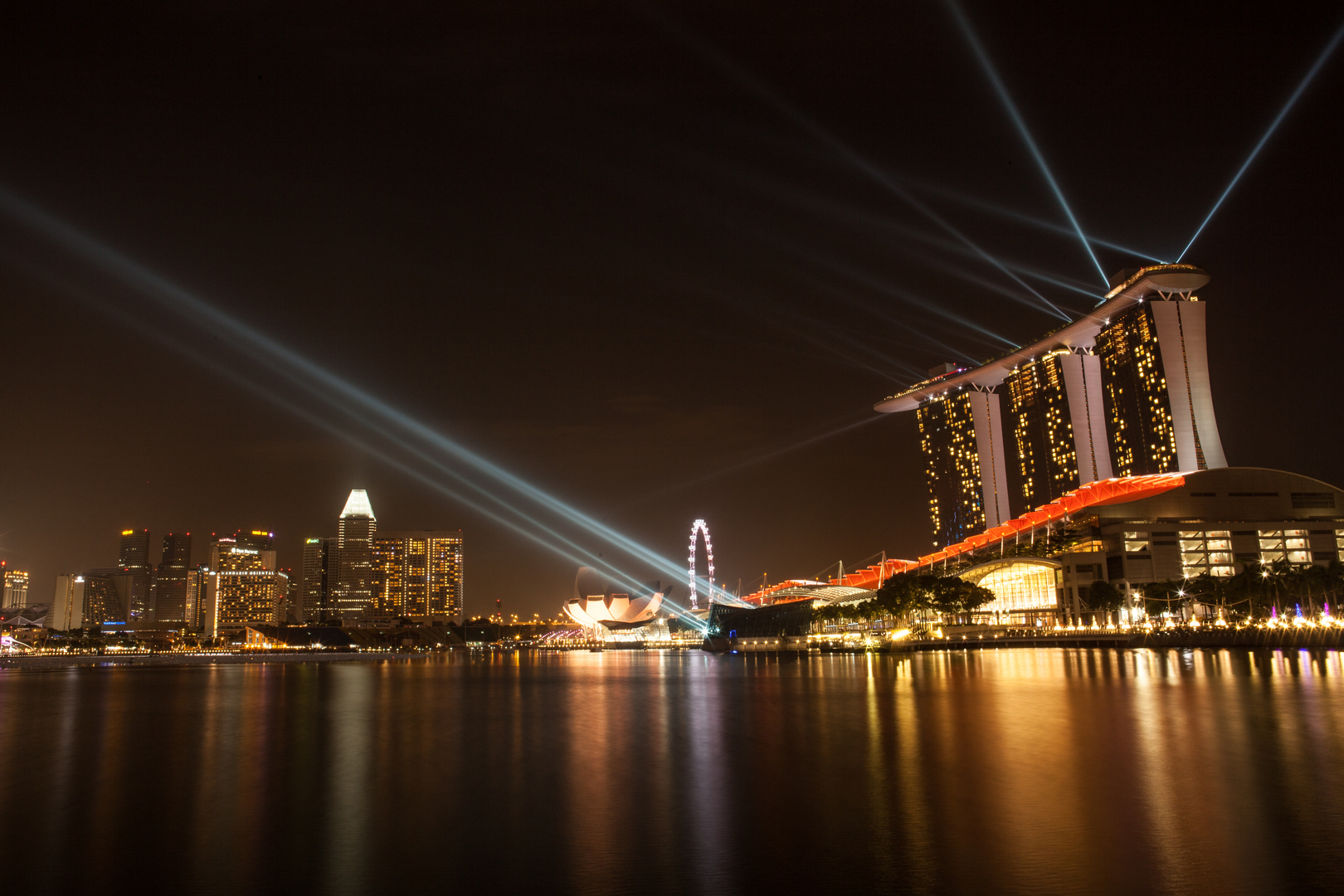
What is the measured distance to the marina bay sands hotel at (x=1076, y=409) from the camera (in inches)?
4272

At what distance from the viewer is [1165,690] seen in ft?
103

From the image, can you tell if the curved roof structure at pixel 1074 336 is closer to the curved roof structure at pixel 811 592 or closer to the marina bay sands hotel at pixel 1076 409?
the marina bay sands hotel at pixel 1076 409

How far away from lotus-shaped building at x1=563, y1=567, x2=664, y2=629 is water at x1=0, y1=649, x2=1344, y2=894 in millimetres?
130044

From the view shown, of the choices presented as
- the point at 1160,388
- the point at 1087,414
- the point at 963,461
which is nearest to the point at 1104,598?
the point at 1160,388

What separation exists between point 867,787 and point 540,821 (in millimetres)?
5412

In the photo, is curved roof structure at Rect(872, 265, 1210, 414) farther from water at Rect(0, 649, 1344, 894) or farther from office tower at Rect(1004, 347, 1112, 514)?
water at Rect(0, 649, 1344, 894)

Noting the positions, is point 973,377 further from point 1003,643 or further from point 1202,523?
point 1003,643

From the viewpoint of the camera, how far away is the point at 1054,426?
14725cm

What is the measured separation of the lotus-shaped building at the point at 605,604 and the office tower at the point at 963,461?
2398 inches

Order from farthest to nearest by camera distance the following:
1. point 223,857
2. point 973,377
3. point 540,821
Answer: point 973,377 < point 540,821 < point 223,857

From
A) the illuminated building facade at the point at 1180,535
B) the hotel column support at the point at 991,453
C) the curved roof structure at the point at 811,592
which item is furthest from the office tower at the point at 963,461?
the illuminated building facade at the point at 1180,535

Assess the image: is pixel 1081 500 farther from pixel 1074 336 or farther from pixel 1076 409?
pixel 1074 336

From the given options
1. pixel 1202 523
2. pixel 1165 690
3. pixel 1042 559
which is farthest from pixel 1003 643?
pixel 1165 690

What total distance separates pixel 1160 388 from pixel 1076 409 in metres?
20.6
